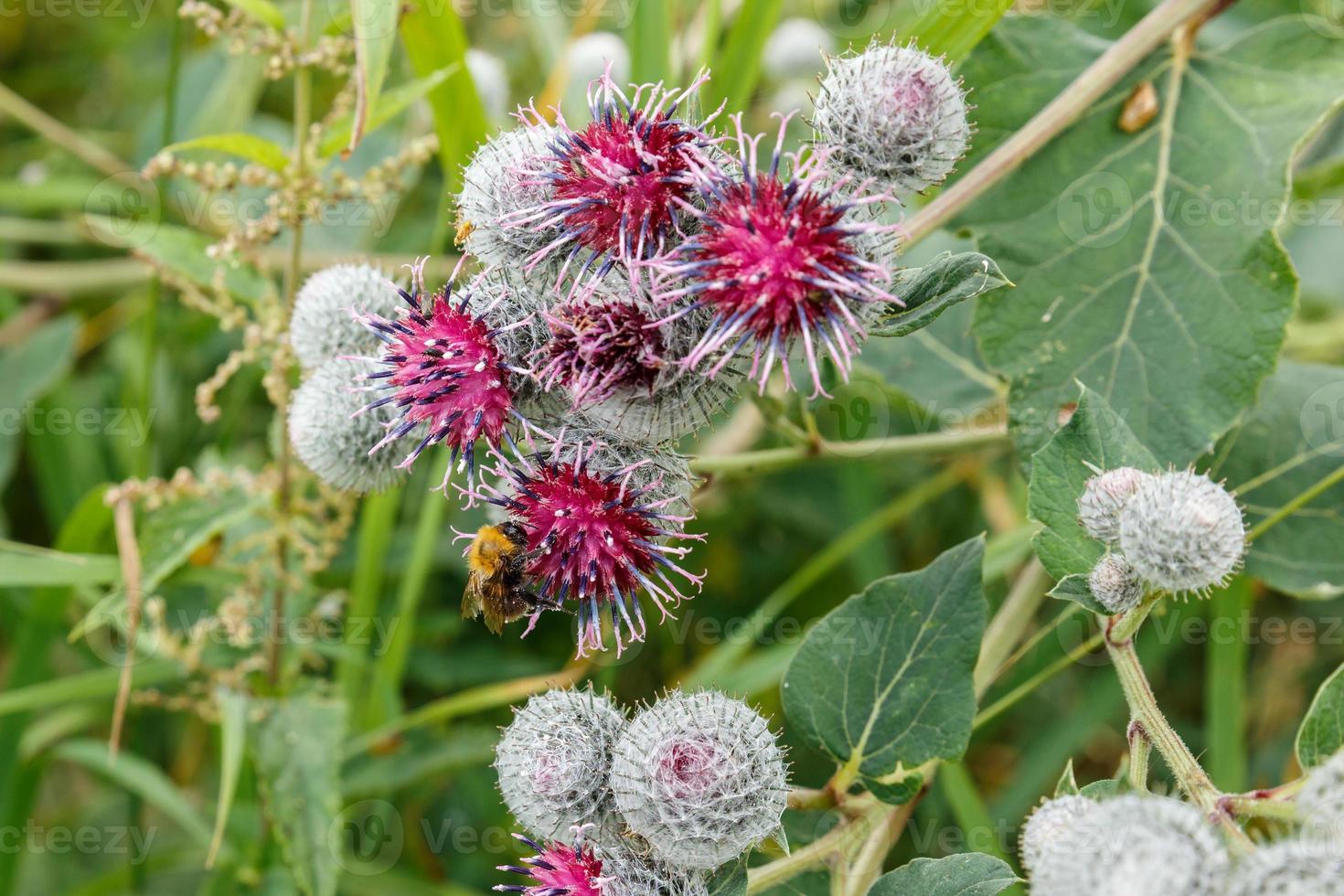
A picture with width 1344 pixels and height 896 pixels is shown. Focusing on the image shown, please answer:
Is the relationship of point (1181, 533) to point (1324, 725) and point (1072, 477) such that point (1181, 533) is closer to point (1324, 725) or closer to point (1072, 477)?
point (1072, 477)

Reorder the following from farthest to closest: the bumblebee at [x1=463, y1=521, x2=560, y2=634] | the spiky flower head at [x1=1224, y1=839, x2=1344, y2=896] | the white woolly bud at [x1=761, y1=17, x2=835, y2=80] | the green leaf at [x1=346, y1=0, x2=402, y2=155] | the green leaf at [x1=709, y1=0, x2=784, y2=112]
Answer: the white woolly bud at [x1=761, y1=17, x2=835, y2=80] → the green leaf at [x1=709, y1=0, x2=784, y2=112] → the green leaf at [x1=346, y1=0, x2=402, y2=155] → the bumblebee at [x1=463, y1=521, x2=560, y2=634] → the spiky flower head at [x1=1224, y1=839, x2=1344, y2=896]

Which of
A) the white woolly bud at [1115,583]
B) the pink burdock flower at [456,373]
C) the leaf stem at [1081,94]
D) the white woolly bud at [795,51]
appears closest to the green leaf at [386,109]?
the pink burdock flower at [456,373]

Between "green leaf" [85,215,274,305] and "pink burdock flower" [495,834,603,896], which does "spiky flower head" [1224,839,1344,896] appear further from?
"green leaf" [85,215,274,305]

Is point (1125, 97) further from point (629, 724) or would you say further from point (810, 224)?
point (629, 724)

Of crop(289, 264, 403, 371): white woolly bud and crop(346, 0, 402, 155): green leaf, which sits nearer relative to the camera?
crop(346, 0, 402, 155): green leaf

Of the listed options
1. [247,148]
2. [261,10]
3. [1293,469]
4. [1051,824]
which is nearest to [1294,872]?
[1051,824]

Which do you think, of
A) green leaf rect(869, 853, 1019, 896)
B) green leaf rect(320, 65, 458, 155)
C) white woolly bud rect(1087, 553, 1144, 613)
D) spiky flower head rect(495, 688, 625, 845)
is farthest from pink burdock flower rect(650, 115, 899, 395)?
green leaf rect(320, 65, 458, 155)
